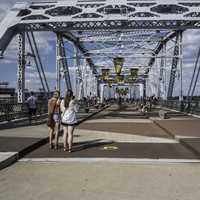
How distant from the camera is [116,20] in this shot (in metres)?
31.0

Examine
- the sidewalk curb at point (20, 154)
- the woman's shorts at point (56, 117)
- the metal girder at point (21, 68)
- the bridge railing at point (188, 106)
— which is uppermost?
the metal girder at point (21, 68)

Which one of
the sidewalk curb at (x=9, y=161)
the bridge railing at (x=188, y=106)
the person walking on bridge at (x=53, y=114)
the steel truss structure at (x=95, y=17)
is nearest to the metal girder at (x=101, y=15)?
the steel truss structure at (x=95, y=17)

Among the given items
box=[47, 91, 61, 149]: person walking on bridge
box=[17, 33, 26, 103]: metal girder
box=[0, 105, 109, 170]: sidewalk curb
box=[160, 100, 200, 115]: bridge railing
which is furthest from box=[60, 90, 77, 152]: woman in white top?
box=[160, 100, 200, 115]: bridge railing

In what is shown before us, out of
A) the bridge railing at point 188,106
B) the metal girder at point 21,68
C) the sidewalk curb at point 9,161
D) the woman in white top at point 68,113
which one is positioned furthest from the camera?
the bridge railing at point 188,106

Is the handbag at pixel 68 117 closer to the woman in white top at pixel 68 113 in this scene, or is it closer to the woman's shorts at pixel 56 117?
the woman in white top at pixel 68 113

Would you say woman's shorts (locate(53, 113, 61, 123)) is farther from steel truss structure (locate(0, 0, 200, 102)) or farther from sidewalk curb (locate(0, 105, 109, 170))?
steel truss structure (locate(0, 0, 200, 102))

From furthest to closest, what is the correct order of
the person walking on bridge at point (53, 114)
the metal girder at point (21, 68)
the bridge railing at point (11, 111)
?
the metal girder at point (21, 68) → the bridge railing at point (11, 111) → the person walking on bridge at point (53, 114)

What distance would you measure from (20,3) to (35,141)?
18.0 m

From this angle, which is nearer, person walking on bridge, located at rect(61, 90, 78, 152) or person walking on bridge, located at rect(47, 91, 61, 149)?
person walking on bridge, located at rect(61, 90, 78, 152)

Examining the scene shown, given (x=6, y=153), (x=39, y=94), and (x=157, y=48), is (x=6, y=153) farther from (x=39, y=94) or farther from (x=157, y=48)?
(x=157, y=48)

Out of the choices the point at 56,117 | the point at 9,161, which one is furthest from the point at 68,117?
the point at 9,161

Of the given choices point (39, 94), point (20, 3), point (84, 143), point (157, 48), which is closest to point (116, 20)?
point (20, 3)

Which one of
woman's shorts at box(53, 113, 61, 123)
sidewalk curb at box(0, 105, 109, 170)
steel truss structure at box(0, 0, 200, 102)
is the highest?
steel truss structure at box(0, 0, 200, 102)

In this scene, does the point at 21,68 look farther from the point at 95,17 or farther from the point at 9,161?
the point at 9,161
